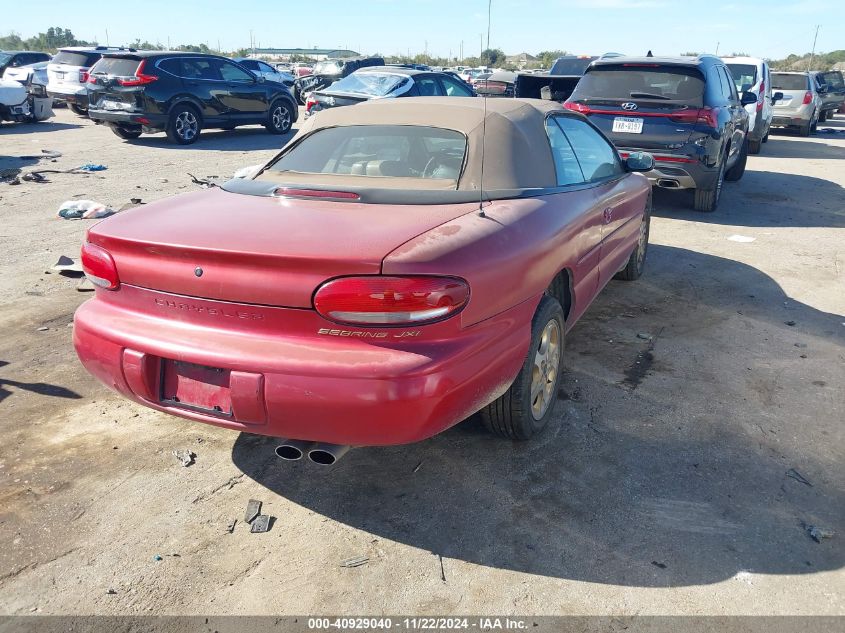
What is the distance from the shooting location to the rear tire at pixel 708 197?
28.0 ft

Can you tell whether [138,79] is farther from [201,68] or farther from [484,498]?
[484,498]

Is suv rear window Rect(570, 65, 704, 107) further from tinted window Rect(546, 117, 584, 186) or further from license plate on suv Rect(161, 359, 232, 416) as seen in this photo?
license plate on suv Rect(161, 359, 232, 416)

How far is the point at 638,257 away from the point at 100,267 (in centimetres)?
434

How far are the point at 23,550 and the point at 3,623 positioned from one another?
0.38 m

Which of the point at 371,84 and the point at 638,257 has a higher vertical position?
the point at 371,84

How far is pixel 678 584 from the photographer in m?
2.50

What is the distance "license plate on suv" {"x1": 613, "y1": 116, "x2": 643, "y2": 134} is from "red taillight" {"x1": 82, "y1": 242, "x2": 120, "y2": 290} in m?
6.68

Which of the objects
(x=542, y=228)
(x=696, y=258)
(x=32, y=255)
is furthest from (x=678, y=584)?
(x=32, y=255)

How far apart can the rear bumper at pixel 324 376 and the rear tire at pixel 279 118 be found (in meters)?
14.0

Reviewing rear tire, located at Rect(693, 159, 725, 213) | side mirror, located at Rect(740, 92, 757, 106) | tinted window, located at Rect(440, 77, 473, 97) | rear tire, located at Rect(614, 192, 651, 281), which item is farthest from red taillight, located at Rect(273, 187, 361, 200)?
tinted window, located at Rect(440, 77, 473, 97)

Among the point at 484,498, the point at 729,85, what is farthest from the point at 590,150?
the point at 729,85

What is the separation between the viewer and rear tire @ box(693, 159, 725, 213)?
853 cm

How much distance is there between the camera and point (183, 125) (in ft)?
45.4

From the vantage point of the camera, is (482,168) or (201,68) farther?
(201,68)
